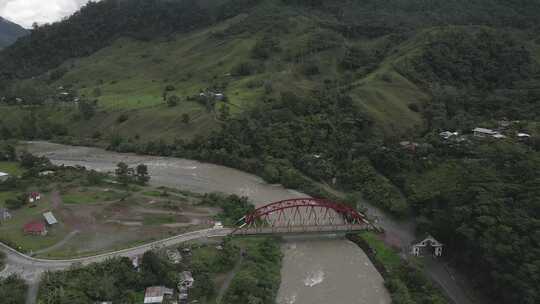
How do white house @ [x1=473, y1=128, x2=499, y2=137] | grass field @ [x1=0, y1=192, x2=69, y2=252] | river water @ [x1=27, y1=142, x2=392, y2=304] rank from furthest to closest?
white house @ [x1=473, y1=128, x2=499, y2=137] → grass field @ [x1=0, y1=192, x2=69, y2=252] → river water @ [x1=27, y1=142, x2=392, y2=304]

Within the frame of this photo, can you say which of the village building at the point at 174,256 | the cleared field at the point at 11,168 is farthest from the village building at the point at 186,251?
the cleared field at the point at 11,168

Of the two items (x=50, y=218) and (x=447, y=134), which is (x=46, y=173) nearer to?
(x=50, y=218)

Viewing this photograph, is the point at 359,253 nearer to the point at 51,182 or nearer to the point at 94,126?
the point at 51,182

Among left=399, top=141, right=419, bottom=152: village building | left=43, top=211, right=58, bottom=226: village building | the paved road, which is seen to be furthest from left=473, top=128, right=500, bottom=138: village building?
left=43, top=211, right=58, bottom=226: village building

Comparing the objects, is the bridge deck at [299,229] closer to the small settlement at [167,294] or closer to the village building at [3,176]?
the small settlement at [167,294]

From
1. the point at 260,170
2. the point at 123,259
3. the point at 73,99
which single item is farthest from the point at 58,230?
the point at 73,99

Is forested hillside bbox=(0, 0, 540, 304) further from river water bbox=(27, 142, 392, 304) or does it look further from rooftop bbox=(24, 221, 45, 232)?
rooftop bbox=(24, 221, 45, 232)
